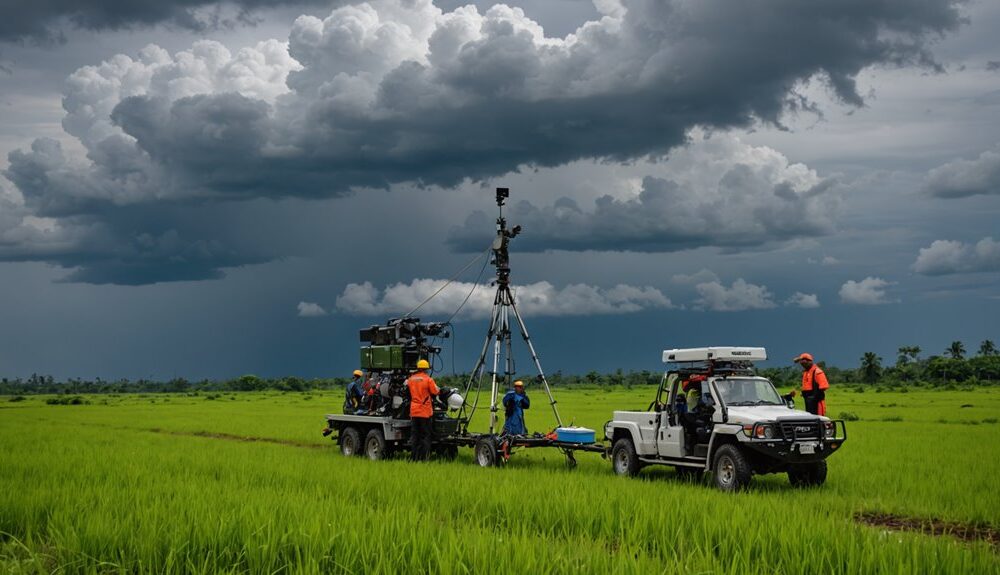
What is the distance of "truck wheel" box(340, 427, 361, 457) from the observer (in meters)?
21.6

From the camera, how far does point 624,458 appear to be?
17.1 metres

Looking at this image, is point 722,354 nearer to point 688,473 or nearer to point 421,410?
point 688,473

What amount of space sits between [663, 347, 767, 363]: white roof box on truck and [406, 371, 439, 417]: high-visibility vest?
590 centimetres

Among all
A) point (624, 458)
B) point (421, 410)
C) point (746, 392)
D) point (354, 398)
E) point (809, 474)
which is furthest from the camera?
point (354, 398)

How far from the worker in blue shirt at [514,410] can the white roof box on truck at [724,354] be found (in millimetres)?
4230

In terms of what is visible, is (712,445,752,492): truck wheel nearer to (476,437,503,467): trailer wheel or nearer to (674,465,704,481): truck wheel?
(674,465,704,481): truck wheel

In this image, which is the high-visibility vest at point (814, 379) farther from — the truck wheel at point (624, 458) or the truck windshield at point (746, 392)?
the truck wheel at point (624, 458)

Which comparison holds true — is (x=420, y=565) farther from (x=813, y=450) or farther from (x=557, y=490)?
(x=813, y=450)

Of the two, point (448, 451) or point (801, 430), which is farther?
point (448, 451)

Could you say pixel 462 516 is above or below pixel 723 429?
below

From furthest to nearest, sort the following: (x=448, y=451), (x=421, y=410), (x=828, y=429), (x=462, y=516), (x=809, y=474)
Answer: (x=448, y=451)
(x=421, y=410)
(x=809, y=474)
(x=828, y=429)
(x=462, y=516)

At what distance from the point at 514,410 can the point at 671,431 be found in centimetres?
433

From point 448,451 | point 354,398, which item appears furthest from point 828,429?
point 354,398

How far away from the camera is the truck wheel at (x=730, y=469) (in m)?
14.3
